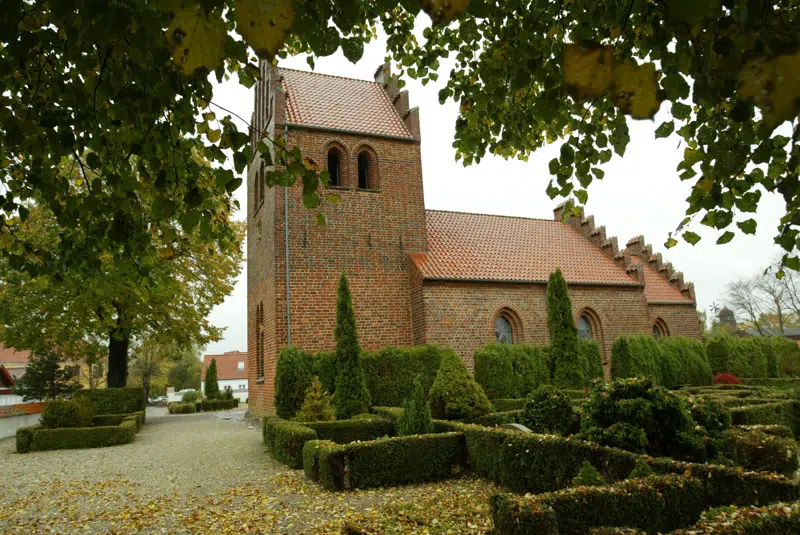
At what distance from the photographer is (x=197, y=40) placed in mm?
1655

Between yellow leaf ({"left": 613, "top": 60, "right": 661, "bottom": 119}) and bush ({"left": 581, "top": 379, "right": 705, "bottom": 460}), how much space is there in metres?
6.26

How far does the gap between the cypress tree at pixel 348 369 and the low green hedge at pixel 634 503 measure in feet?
28.1

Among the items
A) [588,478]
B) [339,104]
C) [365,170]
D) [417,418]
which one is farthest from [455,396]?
[339,104]

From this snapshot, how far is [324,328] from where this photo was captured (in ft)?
53.2

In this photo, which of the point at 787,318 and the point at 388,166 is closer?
the point at 388,166

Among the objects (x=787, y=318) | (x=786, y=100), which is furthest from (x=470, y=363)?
(x=787, y=318)

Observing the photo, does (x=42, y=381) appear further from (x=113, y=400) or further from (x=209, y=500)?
(x=209, y=500)

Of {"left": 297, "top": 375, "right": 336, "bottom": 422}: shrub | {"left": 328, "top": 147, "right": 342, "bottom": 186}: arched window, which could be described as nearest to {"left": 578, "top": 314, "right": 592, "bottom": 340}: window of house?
{"left": 328, "top": 147, "right": 342, "bottom": 186}: arched window

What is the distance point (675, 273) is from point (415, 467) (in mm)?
20493

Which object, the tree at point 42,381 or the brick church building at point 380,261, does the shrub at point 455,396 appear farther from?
the tree at point 42,381

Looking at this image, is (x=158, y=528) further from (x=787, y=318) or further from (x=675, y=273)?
(x=787, y=318)

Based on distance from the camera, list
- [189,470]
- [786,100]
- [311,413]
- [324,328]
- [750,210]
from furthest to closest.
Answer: [324,328] → [311,413] → [189,470] → [750,210] → [786,100]

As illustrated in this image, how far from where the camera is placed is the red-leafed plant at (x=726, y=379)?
1938 centimetres

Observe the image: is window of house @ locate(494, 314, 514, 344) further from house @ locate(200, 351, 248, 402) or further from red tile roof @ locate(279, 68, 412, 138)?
house @ locate(200, 351, 248, 402)
